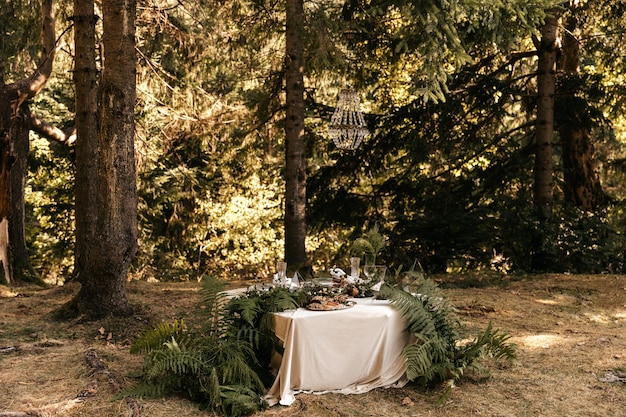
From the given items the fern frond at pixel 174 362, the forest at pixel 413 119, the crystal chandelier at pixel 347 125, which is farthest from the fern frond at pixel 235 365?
the forest at pixel 413 119

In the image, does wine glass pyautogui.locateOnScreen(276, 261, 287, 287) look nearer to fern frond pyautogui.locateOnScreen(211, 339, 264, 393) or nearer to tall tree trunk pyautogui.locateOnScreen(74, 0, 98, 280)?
fern frond pyautogui.locateOnScreen(211, 339, 264, 393)

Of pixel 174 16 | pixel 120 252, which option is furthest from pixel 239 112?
pixel 120 252

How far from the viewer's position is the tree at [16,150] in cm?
949

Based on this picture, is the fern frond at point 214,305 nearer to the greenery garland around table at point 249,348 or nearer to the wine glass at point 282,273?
the greenery garland around table at point 249,348

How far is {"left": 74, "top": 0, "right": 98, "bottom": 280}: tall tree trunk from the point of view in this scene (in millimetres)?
8516

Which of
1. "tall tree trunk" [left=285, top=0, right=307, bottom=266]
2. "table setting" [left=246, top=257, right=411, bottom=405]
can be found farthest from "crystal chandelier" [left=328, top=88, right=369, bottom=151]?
"table setting" [left=246, top=257, right=411, bottom=405]

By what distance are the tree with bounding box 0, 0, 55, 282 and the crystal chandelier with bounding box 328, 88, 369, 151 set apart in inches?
175

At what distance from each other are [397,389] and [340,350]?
0.60 m

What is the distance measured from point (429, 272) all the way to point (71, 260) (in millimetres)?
10211

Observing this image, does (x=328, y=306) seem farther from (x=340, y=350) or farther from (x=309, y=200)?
(x=309, y=200)

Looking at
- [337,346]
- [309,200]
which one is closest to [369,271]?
[337,346]

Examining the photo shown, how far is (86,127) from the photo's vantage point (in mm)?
8680

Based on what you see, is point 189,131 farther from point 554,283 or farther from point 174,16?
point 554,283

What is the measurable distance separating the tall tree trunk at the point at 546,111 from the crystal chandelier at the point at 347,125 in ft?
14.2
